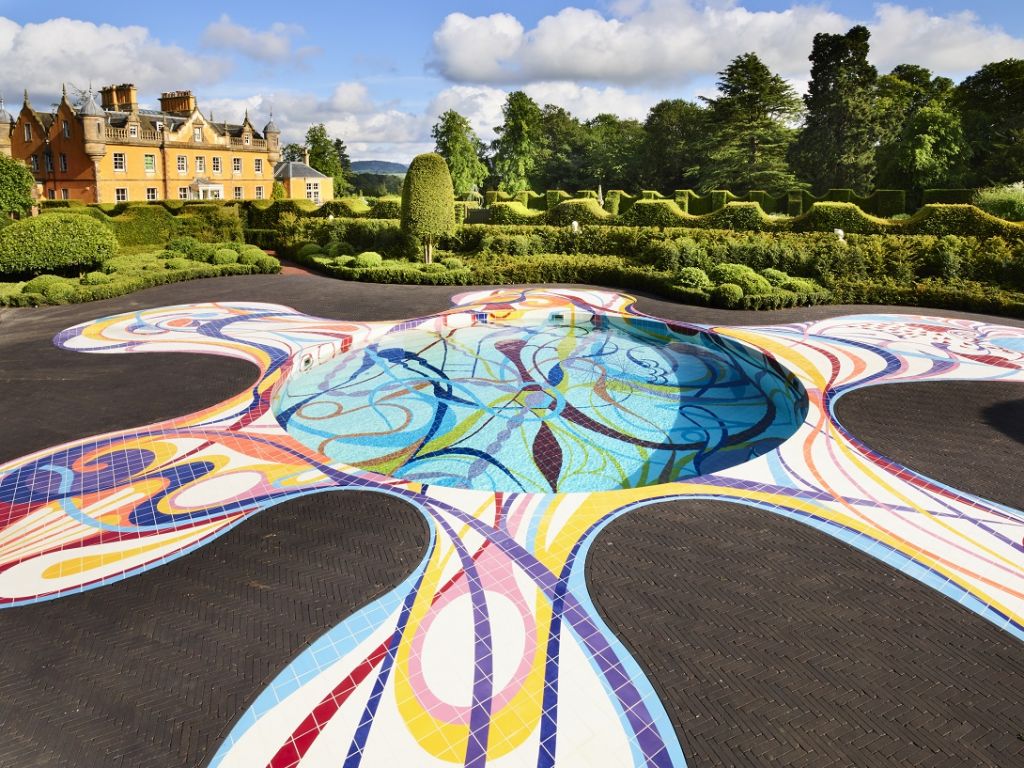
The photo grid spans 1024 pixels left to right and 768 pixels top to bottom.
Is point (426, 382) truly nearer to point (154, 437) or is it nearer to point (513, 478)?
point (513, 478)

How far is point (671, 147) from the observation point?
52906mm

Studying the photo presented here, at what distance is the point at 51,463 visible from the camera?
786 centimetres

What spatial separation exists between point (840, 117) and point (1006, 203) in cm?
2285

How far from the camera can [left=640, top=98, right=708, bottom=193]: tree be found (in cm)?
5122

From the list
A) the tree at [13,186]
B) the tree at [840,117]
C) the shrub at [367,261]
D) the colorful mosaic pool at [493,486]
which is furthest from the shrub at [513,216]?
the tree at [840,117]

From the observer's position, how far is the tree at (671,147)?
5122cm

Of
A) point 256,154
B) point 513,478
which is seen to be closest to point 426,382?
point 513,478

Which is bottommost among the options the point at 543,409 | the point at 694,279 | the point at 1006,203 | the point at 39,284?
the point at 543,409

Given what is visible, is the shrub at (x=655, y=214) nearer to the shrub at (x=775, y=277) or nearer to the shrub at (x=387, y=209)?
the shrub at (x=775, y=277)

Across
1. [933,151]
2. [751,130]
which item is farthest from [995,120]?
[751,130]

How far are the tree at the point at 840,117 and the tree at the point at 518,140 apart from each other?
25.3m

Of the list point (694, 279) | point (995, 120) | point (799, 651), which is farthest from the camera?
point (995, 120)

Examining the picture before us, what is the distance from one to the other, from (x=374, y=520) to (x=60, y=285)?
16.2 m

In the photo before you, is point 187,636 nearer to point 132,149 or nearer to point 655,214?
point 655,214
